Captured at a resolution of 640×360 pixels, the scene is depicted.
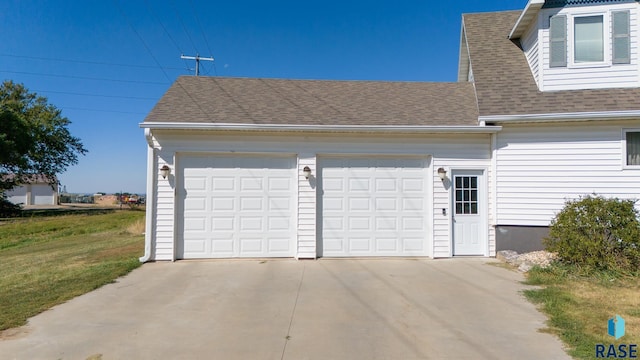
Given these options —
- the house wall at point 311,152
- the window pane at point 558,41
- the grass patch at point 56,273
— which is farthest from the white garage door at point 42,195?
the window pane at point 558,41

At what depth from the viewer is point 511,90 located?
886 cm

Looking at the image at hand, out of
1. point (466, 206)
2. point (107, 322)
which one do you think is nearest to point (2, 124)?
point (107, 322)

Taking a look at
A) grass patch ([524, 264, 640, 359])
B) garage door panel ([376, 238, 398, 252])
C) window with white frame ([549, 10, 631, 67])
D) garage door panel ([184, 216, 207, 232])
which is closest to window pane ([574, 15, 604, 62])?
window with white frame ([549, 10, 631, 67])

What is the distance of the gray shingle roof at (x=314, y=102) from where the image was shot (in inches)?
337

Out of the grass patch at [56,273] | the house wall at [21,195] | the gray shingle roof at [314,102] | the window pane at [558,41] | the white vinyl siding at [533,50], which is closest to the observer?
the grass patch at [56,273]

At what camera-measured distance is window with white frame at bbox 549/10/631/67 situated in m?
8.49

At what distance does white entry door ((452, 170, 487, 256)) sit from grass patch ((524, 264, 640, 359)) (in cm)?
178

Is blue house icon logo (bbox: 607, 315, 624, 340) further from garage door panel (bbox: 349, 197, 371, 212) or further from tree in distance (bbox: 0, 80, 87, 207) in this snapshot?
tree in distance (bbox: 0, 80, 87, 207)

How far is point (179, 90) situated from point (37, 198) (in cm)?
5155

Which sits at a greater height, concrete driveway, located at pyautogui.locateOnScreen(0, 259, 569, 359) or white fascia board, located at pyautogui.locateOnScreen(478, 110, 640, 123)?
white fascia board, located at pyautogui.locateOnScreen(478, 110, 640, 123)

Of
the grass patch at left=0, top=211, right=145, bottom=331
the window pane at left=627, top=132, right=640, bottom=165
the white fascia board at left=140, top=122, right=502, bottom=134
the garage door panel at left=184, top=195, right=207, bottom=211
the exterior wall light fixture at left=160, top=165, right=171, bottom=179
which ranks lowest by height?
the grass patch at left=0, top=211, right=145, bottom=331

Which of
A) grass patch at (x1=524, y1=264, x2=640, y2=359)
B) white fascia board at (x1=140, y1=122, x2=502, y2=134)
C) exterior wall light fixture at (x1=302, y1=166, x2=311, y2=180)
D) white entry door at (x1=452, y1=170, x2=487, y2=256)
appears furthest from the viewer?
white entry door at (x1=452, y1=170, x2=487, y2=256)

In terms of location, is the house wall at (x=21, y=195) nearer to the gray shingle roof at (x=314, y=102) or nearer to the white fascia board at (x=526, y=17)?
the gray shingle roof at (x=314, y=102)

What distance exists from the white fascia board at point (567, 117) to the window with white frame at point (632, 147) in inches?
16.5
